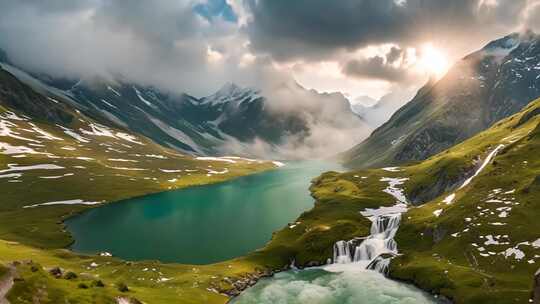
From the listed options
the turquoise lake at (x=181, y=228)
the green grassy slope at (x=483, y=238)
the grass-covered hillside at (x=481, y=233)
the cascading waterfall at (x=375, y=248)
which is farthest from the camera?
the turquoise lake at (x=181, y=228)

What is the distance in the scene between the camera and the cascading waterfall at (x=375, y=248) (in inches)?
3868

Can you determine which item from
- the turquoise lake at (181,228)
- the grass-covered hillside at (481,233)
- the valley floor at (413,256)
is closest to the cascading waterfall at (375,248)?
the valley floor at (413,256)

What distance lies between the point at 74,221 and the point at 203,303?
103 m

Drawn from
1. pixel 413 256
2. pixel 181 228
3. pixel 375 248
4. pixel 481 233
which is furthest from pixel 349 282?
pixel 181 228

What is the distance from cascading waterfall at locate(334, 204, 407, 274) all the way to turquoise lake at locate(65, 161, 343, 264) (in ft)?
82.5

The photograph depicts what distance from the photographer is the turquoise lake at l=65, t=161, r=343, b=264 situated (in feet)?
387

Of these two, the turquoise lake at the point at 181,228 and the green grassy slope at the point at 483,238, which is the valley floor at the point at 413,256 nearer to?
the green grassy slope at the point at 483,238

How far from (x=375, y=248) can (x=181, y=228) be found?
66.1 meters

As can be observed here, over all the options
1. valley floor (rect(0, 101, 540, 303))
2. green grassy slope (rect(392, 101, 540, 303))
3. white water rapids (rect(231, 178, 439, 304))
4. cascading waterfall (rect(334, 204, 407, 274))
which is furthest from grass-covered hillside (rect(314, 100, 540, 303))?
white water rapids (rect(231, 178, 439, 304))

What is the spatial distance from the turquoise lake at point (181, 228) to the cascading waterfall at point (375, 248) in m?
25.1

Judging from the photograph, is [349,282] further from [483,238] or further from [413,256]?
[483,238]

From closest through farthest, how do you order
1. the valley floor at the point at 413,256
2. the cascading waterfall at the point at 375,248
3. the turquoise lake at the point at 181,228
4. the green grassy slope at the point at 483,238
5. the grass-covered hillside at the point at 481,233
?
the valley floor at the point at 413,256 → the green grassy slope at the point at 483,238 → the grass-covered hillside at the point at 481,233 → the cascading waterfall at the point at 375,248 → the turquoise lake at the point at 181,228

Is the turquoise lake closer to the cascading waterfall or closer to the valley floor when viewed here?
the valley floor

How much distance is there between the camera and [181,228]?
146m
